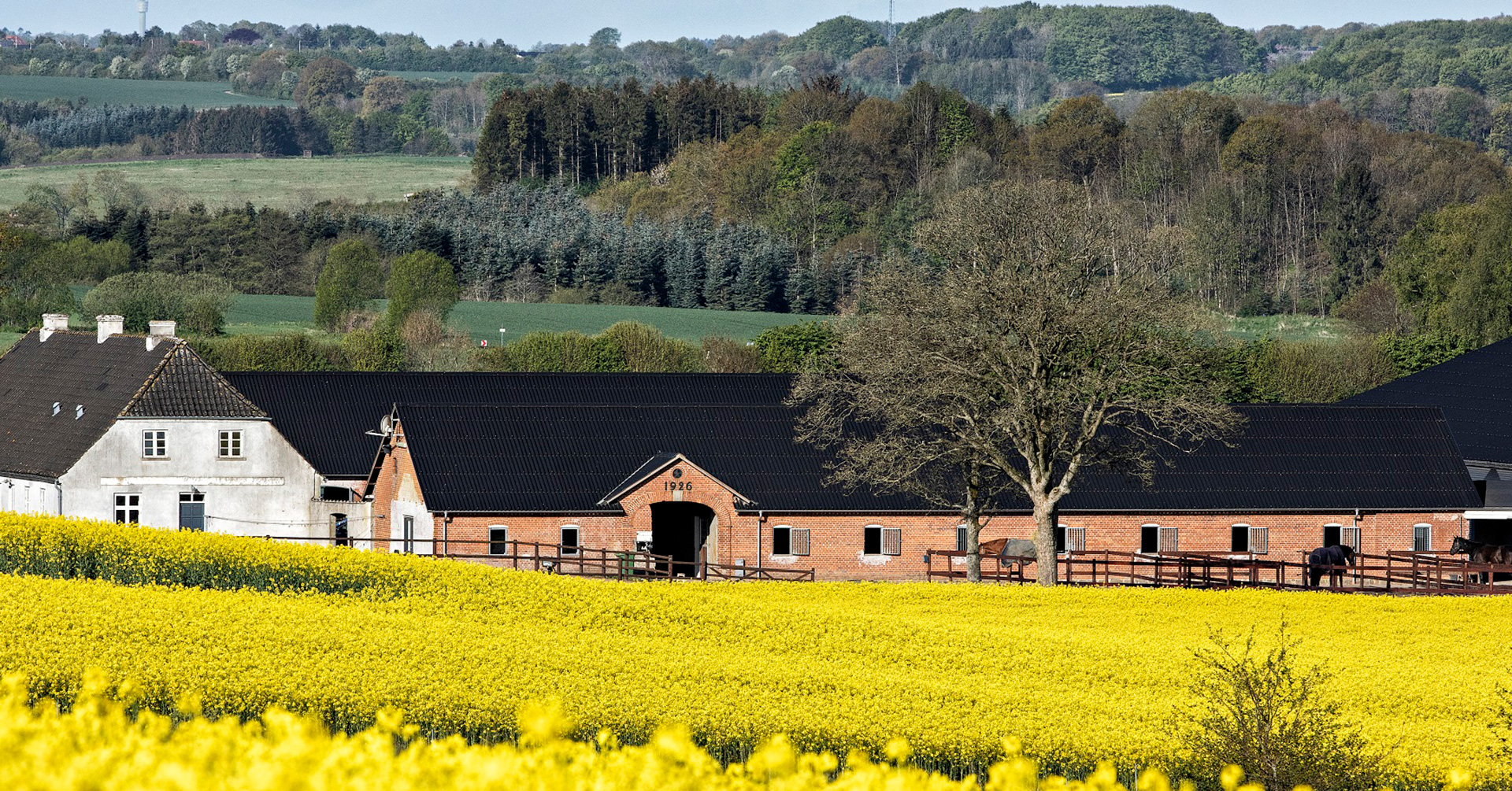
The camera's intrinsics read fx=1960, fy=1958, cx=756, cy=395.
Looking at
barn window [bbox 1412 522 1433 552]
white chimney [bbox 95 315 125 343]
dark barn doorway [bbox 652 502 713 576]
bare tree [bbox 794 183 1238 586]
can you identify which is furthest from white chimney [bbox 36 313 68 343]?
barn window [bbox 1412 522 1433 552]

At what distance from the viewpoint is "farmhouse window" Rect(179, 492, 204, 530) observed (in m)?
54.8

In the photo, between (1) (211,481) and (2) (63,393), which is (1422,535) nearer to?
(1) (211,481)

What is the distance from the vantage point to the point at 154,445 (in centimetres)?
5519

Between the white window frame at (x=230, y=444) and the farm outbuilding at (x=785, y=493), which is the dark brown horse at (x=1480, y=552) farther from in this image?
the white window frame at (x=230, y=444)

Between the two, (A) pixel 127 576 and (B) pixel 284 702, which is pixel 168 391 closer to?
(A) pixel 127 576

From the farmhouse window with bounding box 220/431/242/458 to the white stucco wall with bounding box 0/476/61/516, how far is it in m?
4.60

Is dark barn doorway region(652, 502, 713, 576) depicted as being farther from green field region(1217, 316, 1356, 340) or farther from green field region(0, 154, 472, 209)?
green field region(0, 154, 472, 209)

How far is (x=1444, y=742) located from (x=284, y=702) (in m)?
12.7

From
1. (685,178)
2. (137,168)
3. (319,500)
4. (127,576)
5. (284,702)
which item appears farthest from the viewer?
(137,168)

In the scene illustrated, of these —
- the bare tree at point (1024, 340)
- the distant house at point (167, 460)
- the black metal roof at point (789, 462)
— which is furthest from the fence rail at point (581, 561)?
the distant house at point (167, 460)

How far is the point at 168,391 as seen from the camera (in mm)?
55875

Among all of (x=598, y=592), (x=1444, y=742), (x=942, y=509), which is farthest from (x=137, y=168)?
(x=1444, y=742)

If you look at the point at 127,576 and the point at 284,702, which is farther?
the point at 127,576

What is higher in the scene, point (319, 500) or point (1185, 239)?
point (1185, 239)
